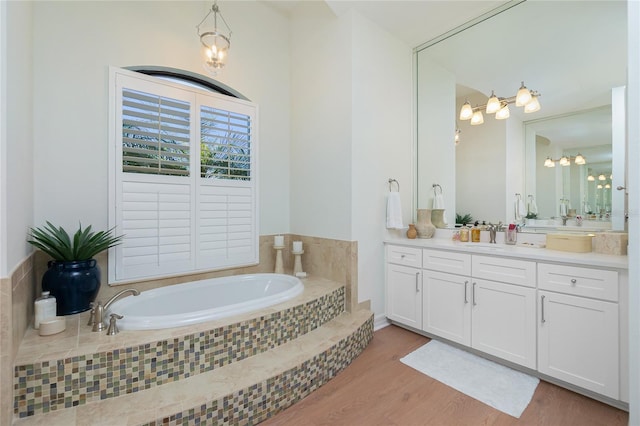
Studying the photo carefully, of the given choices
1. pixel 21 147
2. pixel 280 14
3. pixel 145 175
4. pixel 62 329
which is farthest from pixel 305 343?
pixel 280 14

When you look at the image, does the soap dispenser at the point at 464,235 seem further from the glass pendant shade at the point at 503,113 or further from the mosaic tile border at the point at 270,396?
the mosaic tile border at the point at 270,396

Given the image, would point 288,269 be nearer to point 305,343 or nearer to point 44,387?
point 305,343

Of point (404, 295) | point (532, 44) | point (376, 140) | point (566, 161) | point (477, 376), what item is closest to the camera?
point (477, 376)

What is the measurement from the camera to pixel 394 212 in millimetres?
2883

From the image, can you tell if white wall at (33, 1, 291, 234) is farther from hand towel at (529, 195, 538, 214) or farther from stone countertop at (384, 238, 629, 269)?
hand towel at (529, 195, 538, 214)

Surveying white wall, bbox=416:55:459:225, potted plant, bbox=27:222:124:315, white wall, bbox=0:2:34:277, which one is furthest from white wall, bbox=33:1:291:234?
white wall, bbox=416:55:459:225

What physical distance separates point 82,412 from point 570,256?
292 cm

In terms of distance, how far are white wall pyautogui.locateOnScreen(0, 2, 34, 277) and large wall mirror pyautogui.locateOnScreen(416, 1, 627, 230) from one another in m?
3.24

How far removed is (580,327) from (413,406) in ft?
3.75

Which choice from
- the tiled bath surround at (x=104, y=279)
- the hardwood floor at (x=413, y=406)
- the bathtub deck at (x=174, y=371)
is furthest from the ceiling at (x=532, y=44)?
the bathtub deck at (x=174, y=371)

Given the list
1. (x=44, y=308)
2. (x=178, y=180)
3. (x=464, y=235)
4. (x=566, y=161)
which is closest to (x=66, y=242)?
(x=44, y=308)

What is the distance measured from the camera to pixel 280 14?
3.26 meters

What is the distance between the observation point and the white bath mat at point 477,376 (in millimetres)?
1772

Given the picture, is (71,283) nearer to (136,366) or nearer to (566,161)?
(136,366)
